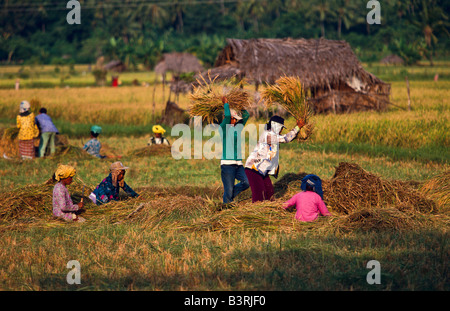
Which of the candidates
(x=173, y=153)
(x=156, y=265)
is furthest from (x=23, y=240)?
(x=173, y=153)

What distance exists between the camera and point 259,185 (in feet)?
25.9

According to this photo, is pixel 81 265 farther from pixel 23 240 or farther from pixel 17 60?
pixel 17 60

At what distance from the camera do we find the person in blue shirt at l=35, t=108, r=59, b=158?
13.6 meters

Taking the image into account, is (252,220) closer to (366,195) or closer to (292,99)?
(366,195)

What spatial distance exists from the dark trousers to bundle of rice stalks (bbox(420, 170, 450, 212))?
257 centimetres

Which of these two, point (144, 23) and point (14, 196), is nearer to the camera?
point (14, 196)

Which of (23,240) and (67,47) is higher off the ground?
(67,47)

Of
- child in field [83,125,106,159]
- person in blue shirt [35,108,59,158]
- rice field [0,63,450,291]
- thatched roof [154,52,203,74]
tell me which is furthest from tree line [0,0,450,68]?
rice field [0,63,450,291]

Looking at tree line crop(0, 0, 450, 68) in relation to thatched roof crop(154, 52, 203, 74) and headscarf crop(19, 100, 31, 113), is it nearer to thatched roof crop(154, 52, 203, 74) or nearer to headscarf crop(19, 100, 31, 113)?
thatched roof crop(154, 52, 203, 74)

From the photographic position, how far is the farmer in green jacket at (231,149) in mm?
7918

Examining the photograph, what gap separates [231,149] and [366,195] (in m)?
1.85

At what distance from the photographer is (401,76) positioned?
35438 mm

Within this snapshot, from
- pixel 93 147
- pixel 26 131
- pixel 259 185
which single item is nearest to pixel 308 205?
pixel 259 185

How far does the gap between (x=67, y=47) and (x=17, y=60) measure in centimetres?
1682
